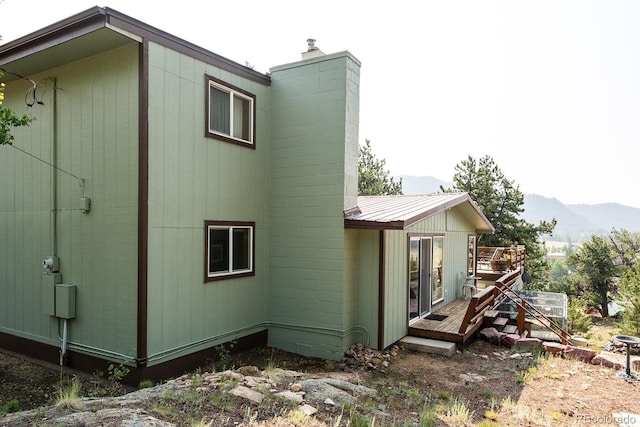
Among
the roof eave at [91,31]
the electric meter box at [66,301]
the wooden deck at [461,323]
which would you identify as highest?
the roof eave at [91,31]

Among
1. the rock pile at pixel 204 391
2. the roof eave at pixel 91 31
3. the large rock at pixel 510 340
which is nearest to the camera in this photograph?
the rock pile at pixel 204 391

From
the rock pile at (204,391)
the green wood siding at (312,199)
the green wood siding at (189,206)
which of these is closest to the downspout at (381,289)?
the green wood siding at (312,199)

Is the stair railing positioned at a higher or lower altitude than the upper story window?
lower

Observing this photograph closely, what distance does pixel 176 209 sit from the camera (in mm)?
5875

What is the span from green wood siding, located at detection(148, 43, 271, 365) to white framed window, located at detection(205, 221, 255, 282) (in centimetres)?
12

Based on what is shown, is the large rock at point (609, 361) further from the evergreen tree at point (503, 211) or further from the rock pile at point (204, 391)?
the evergreen tree at point (503, 211)

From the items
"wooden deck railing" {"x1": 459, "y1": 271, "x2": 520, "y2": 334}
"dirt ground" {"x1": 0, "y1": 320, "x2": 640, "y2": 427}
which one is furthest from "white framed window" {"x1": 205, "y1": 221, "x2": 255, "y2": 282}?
"wooden deck railing" {"x1": 459, "y1": 271, "x2": 520, "y2": 334}

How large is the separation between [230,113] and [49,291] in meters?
4.18

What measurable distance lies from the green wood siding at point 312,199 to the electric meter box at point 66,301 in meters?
3.26

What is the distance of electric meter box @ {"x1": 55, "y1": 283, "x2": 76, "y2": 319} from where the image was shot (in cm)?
607

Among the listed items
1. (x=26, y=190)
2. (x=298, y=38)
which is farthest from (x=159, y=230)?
(x=298, y=38)

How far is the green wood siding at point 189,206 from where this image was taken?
557cm

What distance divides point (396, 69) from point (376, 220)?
14.7m

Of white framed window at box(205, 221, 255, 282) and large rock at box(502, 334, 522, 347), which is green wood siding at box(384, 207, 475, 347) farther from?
white framed window at box(205, 221, 255, 282)
